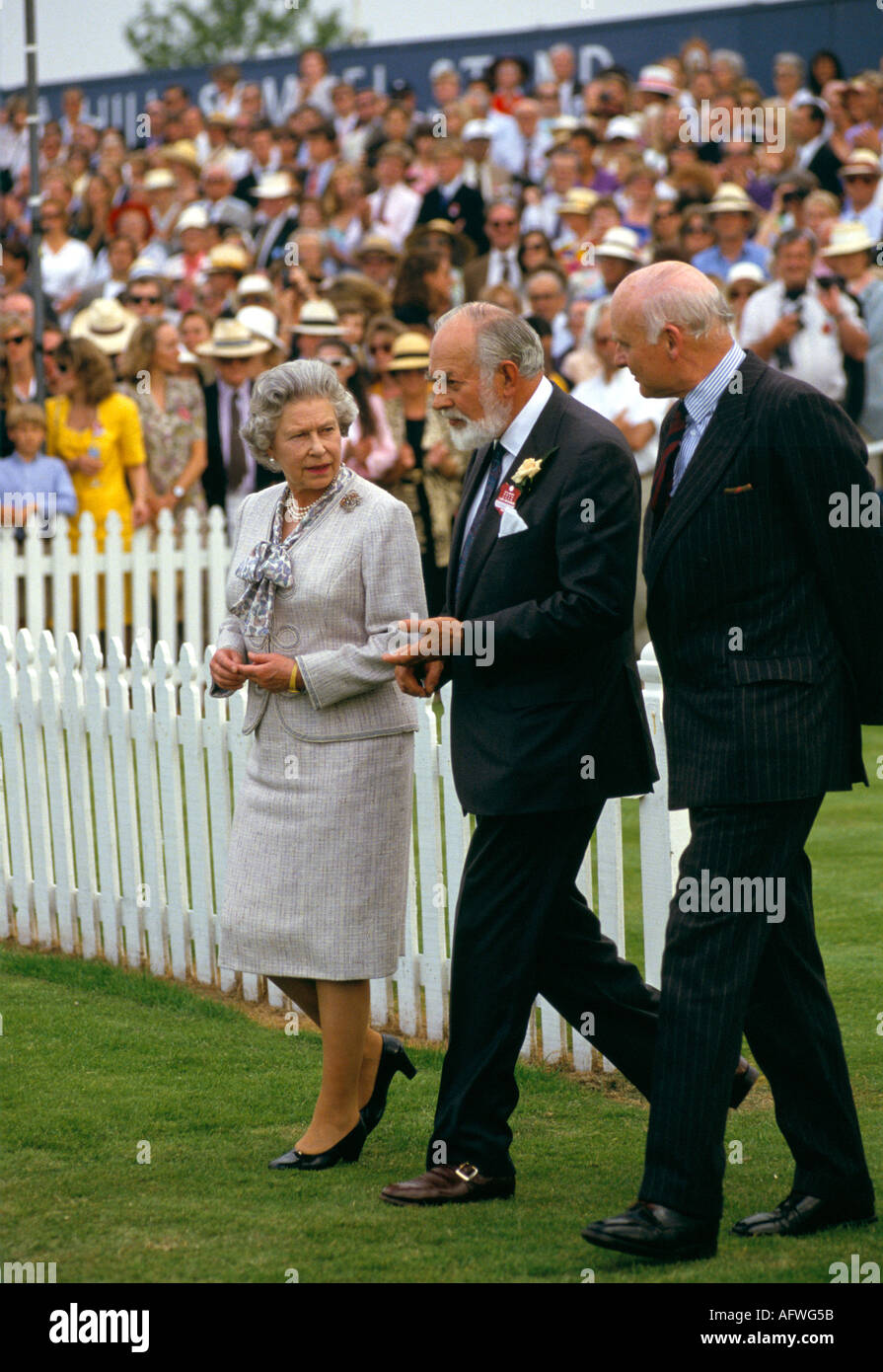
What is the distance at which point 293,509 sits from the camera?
4.63 metres

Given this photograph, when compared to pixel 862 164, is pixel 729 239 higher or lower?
lower

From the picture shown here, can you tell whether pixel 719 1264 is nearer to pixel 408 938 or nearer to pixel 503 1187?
pixel 503 1187

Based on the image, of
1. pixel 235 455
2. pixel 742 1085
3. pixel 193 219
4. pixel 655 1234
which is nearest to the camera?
pixel 655 1234

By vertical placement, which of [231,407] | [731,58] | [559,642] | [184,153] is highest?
[731,58]

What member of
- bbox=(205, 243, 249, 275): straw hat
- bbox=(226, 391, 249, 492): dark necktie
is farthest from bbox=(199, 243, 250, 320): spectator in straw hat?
bbox=(226, 391, 249, 492): dark necktie

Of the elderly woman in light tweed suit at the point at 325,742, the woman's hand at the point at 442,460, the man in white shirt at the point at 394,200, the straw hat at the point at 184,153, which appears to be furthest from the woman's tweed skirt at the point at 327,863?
the straw hat at the point at 184,153

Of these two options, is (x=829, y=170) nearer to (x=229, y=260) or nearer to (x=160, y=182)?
(x=229, y=260)

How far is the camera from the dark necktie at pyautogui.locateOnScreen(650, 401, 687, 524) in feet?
13.1

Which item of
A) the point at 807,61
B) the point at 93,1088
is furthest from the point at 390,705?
the point at 807,61

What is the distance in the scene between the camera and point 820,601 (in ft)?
12.4

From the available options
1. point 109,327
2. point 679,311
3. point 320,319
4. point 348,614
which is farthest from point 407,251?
point 679,311

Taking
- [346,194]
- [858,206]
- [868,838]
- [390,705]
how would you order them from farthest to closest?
1. [346,194]
2. [858,206]
3. [868,838]
4. [390,705]

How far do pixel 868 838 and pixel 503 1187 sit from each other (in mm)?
4122

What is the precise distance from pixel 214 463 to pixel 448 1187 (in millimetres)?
8321
